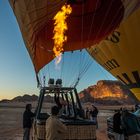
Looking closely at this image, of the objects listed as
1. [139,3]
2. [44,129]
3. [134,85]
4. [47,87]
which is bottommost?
[44,129]

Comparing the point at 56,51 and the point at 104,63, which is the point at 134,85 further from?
the point at 56,51

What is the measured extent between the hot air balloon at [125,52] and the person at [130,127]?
5.29 meters

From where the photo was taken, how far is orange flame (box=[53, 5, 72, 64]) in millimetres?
11727

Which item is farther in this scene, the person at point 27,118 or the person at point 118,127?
the person at point 27,118

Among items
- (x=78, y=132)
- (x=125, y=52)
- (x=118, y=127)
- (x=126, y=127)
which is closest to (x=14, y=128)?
(x=125, y=52)

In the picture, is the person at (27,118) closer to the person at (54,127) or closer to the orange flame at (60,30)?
the orange flame at (60,30)

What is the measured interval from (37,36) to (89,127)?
446cm

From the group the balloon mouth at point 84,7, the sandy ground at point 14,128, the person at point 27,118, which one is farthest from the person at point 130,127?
the sandy ground at point 14,128

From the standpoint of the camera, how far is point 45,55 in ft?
40.8

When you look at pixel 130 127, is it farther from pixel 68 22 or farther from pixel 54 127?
pixel 54 127

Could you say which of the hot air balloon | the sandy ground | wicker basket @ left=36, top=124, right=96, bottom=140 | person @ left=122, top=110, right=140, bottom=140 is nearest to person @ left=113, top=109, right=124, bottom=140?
person @ left=122, top=110, right=140, bottom=140

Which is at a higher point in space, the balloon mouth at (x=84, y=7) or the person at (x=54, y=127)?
the balloon mouth at (x=84, y=7)

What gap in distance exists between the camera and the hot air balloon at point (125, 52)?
15.8 m

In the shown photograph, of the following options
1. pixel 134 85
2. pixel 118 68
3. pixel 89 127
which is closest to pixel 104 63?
pixel 118 68
